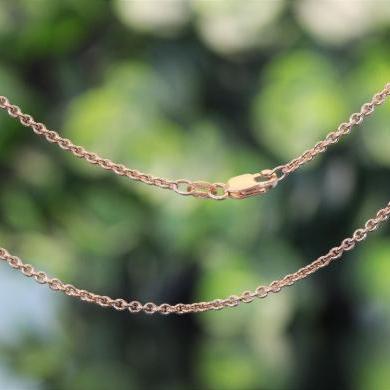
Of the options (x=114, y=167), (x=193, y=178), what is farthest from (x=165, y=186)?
(x=193, y=178)

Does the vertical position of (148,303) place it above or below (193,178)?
below

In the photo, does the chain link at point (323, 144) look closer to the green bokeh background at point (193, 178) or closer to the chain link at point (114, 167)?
the chain link at point (114, 167)

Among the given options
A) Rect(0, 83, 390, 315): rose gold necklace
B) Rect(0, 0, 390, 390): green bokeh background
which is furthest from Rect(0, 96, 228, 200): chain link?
Rect(0, 0, 390, 390): green bokeh background

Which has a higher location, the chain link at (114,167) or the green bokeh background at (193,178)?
the green bokeh background at (193,178)

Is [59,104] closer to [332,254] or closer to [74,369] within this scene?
[74,369]

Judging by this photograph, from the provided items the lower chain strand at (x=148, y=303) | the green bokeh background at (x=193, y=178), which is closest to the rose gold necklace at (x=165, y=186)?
the lower chain strand at (x=148, y=303)

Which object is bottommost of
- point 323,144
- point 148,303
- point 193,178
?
point 148,303

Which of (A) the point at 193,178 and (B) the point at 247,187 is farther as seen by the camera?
(A) the point at 193,178

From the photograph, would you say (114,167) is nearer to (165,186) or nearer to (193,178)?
(165,186)

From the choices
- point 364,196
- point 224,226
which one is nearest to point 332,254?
point 224,226
